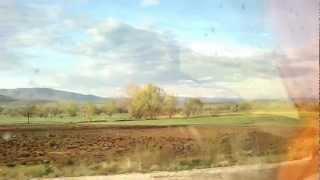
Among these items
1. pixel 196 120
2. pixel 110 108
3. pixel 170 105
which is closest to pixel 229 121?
pixel 196 120

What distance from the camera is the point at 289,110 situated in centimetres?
207

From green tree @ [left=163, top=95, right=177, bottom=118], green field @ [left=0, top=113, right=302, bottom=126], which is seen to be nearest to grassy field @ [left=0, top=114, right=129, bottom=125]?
green field @ [left=0, top=113, right=302, bottom=126]

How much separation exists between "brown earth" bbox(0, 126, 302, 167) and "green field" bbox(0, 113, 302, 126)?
3 centimetres

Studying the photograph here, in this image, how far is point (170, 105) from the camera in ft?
6.95

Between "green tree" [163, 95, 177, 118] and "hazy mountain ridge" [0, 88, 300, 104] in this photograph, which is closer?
"hazy mountain ridge" [0, 88, 300, 104]

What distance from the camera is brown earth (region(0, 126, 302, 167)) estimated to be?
6.74ft

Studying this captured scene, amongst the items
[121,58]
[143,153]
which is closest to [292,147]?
[143,153]

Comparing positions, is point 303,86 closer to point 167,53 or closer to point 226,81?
point 226,81

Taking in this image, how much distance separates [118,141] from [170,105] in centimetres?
28

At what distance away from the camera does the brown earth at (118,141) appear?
6.74ft

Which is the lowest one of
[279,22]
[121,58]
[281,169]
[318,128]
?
[281,169]

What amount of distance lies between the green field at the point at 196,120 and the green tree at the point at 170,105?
4 centimetres

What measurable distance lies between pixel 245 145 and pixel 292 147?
21 cm

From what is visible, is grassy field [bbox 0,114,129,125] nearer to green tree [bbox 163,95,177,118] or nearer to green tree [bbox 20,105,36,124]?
green tree [bbox 20,105,36,124]
